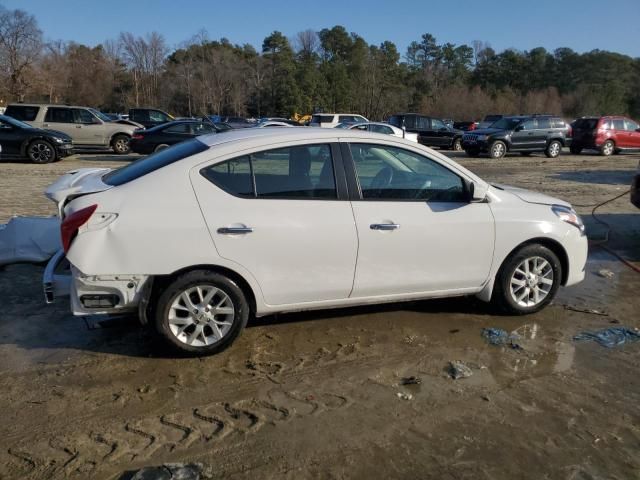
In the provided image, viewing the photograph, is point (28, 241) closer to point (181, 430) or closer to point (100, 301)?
point (100, 301)

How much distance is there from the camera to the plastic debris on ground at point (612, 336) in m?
4.53

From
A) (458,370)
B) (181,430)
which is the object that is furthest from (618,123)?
(181,430)

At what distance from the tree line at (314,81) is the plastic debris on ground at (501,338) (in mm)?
59852

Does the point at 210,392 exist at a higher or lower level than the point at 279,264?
lower

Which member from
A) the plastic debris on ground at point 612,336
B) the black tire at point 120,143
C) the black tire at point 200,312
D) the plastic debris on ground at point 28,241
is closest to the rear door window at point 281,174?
the black tire at point 200,312

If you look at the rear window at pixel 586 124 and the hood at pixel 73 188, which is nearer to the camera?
the hood at pixel 73 188

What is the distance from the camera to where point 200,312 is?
3959 millimetres

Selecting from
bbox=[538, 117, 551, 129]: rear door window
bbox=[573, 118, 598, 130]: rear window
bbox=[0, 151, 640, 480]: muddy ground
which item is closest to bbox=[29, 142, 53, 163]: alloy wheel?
bbox=[0, 151, 640, 480]: muddy ground

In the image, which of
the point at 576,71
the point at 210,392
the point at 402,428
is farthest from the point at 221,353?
the point at 576,71

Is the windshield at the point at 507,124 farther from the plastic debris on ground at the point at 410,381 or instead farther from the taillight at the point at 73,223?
the taillight at the point at 73,223

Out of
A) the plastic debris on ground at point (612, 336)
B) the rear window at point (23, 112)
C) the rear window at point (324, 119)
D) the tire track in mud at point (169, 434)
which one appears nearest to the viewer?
the tire track in mud at point (169, 434)

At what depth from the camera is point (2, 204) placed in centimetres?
930

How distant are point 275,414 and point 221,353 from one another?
94 centimetres

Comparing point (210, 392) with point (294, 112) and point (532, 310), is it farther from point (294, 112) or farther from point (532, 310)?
point (294, 112)
